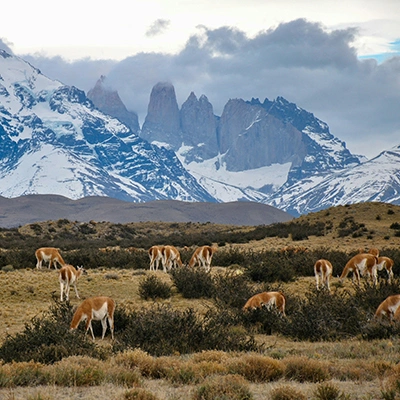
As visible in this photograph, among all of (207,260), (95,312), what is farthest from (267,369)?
(207,260)

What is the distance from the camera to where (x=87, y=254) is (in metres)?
33.8

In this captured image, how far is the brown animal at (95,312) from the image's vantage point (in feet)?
50.3

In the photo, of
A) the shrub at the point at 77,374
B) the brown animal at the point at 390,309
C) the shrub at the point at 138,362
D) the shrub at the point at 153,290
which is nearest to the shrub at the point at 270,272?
the shrub at the point at 153,290

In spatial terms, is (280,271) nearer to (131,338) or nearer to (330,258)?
(330,258)

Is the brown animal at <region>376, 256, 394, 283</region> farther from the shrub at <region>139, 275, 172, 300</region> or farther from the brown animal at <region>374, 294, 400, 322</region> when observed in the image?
the brown animal at <region>374, 294, 400, 322</region>

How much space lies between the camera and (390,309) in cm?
1594

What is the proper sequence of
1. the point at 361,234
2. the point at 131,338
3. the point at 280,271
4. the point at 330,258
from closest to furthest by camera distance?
the point at 131,338 < the point at 280,271 < the point at 330,258 < the point at 361,234

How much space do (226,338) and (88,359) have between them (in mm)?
3738

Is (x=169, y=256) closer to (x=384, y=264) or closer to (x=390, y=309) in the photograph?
(x=384, y=264)

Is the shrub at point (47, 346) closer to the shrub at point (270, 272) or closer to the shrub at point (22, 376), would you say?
the shrub at point (22, 376)

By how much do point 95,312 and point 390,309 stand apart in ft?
22.2

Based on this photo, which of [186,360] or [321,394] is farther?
[186,360]

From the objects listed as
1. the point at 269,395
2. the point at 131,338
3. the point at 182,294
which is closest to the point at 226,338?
the point at 131,338

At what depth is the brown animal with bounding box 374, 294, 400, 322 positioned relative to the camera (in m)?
15.8
